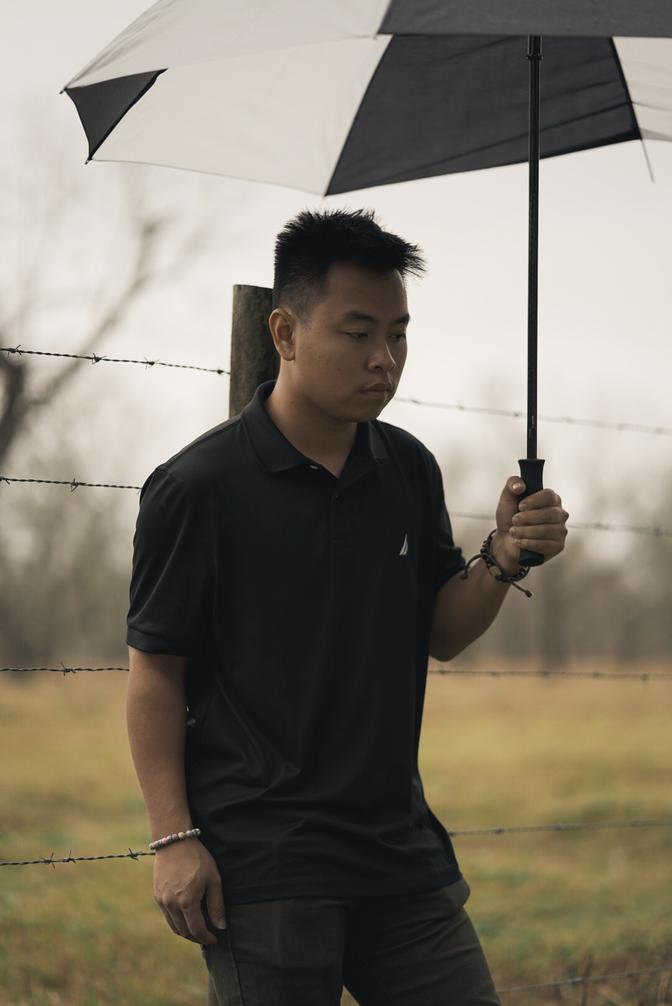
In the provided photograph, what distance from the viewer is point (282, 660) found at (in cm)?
208

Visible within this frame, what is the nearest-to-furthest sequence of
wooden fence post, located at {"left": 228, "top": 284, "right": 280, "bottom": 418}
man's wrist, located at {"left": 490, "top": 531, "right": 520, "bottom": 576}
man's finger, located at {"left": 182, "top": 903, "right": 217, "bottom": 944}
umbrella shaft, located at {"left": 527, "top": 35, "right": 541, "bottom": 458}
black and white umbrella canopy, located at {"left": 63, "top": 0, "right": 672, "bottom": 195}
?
1. man's finger, located at {"left": 182, "top": 903, "right": 217, "bottom": 944}
2. man's wrist, located at {"left": 490, "top": 531, "right": 520, "bottom": 576}
3. umbrella shaft, located at {"left": 527, "top": 35, "right": 541, "bottom": 458}
4. black and white umbrella canopy, located at {"left": 63, "top": 0, "right": 672, "bottom": 195}
5. wooden fence post, located at {"left": 228, "top": 284, "right": 280, "bottom": 418}

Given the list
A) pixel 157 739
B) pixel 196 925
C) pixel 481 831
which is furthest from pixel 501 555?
pixel 481 831

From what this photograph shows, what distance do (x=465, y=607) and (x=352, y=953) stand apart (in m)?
0.66

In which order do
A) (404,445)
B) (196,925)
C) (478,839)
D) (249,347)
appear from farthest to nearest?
(478,839)
(249,347)
(404,445)
(196,925)

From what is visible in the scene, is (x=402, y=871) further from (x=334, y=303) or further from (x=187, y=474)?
(x=334, y=303)

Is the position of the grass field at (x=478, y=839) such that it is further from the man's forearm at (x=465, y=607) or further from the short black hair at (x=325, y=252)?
the short black hair at (x=325, y=252)

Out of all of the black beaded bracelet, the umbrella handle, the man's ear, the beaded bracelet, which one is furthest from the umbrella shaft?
the beaded bracelet

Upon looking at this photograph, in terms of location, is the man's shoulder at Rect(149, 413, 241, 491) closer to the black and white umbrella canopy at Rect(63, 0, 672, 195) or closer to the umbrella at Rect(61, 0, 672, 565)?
the umbrella at Rect(61, 0, 672, 565)

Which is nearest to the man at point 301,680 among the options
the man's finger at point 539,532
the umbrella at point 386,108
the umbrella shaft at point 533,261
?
the man's finger at point 539,532

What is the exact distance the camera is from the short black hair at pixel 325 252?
2.12m

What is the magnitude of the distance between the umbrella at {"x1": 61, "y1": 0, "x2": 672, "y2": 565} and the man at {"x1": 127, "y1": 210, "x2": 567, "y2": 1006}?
47 cm

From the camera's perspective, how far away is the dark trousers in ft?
6.54

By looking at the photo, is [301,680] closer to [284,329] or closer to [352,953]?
[352,953]

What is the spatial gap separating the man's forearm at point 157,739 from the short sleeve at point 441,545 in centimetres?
60
